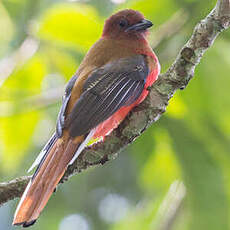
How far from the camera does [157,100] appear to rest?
3.00m

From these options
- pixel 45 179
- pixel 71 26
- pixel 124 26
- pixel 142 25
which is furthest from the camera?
pixel 124 26

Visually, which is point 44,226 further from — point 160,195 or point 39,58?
point 39,58

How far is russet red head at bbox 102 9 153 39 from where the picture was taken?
4281 millimetres

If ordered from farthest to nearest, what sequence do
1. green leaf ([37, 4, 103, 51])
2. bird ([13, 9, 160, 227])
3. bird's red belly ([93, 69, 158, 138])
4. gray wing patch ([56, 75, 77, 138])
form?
green leaf ([37, 4, 103, 51])
bird's red belly ([93, 69, 158, 138])
gray wing patch ([56, 75, 77, 138])
bird ([13, 9, 160, 227])

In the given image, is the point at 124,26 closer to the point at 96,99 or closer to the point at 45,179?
the point at 96,99

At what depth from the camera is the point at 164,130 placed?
13.2 ft

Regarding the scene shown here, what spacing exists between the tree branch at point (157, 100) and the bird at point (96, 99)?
6 centimetres

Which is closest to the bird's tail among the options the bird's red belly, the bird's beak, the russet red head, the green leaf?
the bird's red belly

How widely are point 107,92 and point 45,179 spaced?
2.40ft

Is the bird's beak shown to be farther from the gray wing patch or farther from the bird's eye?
the gray wing patch

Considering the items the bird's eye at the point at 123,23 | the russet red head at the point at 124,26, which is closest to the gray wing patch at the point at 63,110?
the russet red head at the point at 124,26

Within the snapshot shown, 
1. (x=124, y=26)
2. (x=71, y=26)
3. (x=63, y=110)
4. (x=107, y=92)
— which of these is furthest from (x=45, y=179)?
(x=124, y=26)

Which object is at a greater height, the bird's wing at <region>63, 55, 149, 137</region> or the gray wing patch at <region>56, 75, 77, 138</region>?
the bird's wing at <region>63, 55, 149, 137</region>

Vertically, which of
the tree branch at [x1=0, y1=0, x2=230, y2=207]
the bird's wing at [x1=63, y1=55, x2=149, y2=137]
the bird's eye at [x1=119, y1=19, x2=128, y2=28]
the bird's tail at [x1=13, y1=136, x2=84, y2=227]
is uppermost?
the tree branch at [x1=0, y1=0, x2=230, y2=207]
